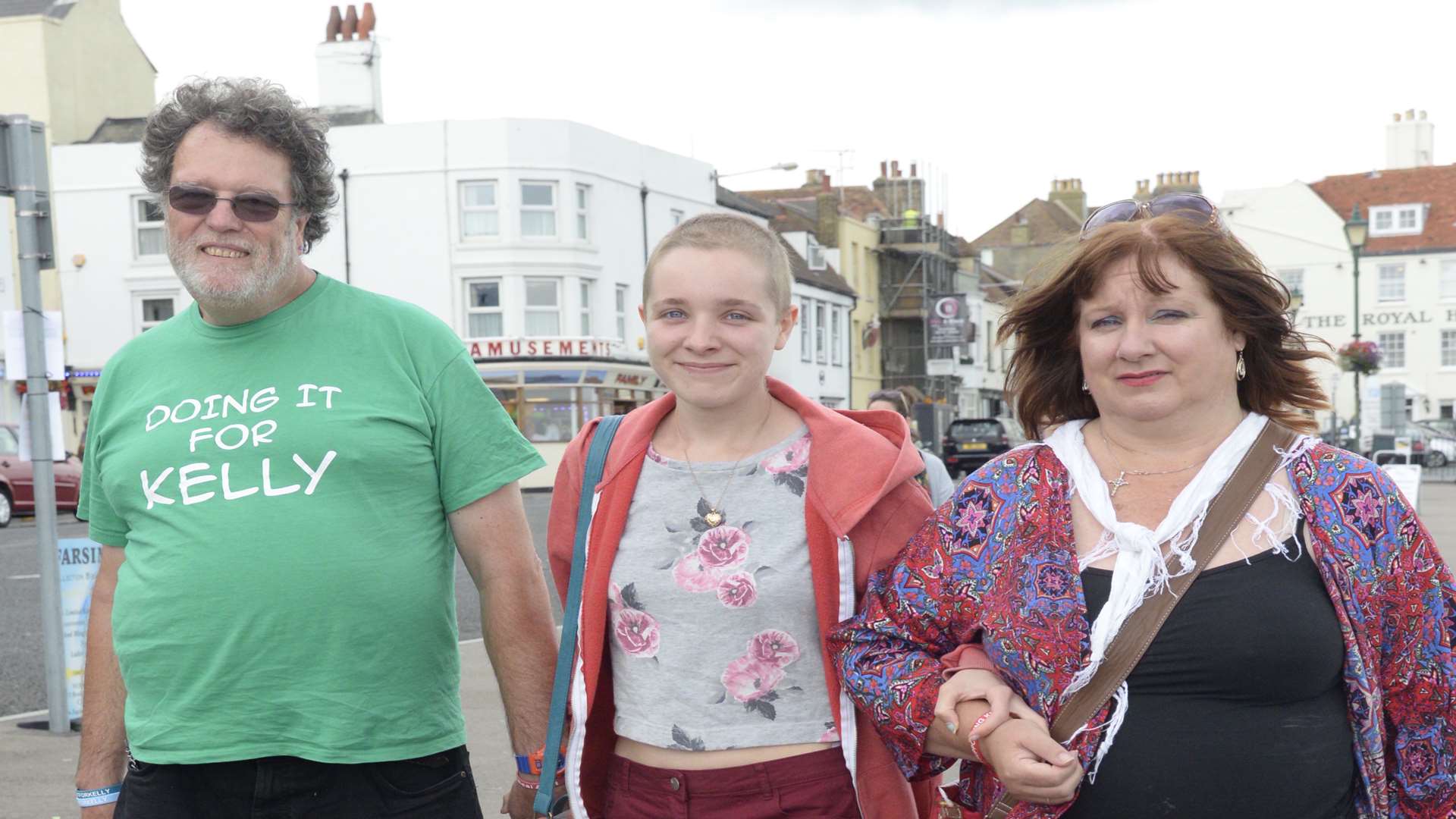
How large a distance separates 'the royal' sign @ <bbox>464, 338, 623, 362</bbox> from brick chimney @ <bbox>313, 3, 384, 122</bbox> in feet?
21.2

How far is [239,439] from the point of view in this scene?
2.66 meters

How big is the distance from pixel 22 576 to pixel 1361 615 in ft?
44.6

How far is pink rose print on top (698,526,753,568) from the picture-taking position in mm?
2650

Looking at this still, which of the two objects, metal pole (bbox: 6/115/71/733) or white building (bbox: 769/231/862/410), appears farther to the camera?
white building (bbox: 769/231/862/410)

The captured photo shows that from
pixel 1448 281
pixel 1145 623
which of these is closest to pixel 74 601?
pixel 1145 623

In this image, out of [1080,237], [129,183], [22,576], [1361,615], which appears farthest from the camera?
[129,183]

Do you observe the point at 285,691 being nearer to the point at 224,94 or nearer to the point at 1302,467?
the point at 224,94

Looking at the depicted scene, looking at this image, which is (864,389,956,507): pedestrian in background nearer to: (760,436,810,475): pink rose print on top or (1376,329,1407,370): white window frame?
(760,436,810,475): pink rose print on top

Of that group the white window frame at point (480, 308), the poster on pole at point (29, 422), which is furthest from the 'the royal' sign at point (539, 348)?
the poster on pole at point (29, 422)

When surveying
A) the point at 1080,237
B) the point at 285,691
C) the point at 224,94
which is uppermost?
the point at 224,94

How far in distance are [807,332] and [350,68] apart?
591 inches

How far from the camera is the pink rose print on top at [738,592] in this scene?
2.62m

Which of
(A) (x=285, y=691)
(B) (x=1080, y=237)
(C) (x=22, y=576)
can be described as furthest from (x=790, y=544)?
(C) (x=22, y=576)

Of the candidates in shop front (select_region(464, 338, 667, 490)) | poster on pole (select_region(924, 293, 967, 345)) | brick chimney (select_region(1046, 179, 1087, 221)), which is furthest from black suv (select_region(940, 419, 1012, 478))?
brick chimney (select_region(1046, 179, 1087, 221))
